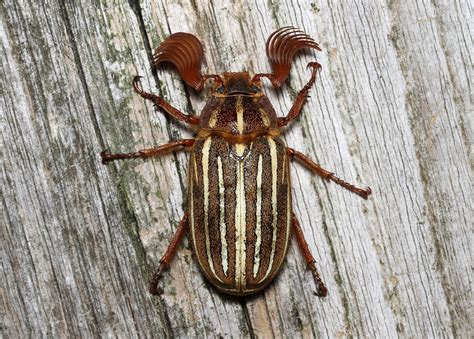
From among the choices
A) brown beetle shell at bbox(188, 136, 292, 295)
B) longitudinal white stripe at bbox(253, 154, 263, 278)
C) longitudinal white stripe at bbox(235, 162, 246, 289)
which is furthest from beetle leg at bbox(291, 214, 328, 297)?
longitudinal white stripe at bbox(235, 162, 246, 289)

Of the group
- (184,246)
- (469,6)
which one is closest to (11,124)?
(184,246)

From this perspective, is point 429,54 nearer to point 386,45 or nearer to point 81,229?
point 386,45

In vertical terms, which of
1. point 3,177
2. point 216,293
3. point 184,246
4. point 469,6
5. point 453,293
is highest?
point 469,6

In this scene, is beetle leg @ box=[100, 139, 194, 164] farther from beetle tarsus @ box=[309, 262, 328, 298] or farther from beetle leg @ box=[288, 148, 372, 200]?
beetle tarsus @ box=[309, 262, 328, 298]

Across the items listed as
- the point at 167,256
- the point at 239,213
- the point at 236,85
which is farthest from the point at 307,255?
the point at 236,85

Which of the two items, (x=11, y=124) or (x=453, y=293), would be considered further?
(x=453, y=293)

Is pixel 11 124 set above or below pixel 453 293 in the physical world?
above

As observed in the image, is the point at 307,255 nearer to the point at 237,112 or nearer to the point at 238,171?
the point at 238,171
